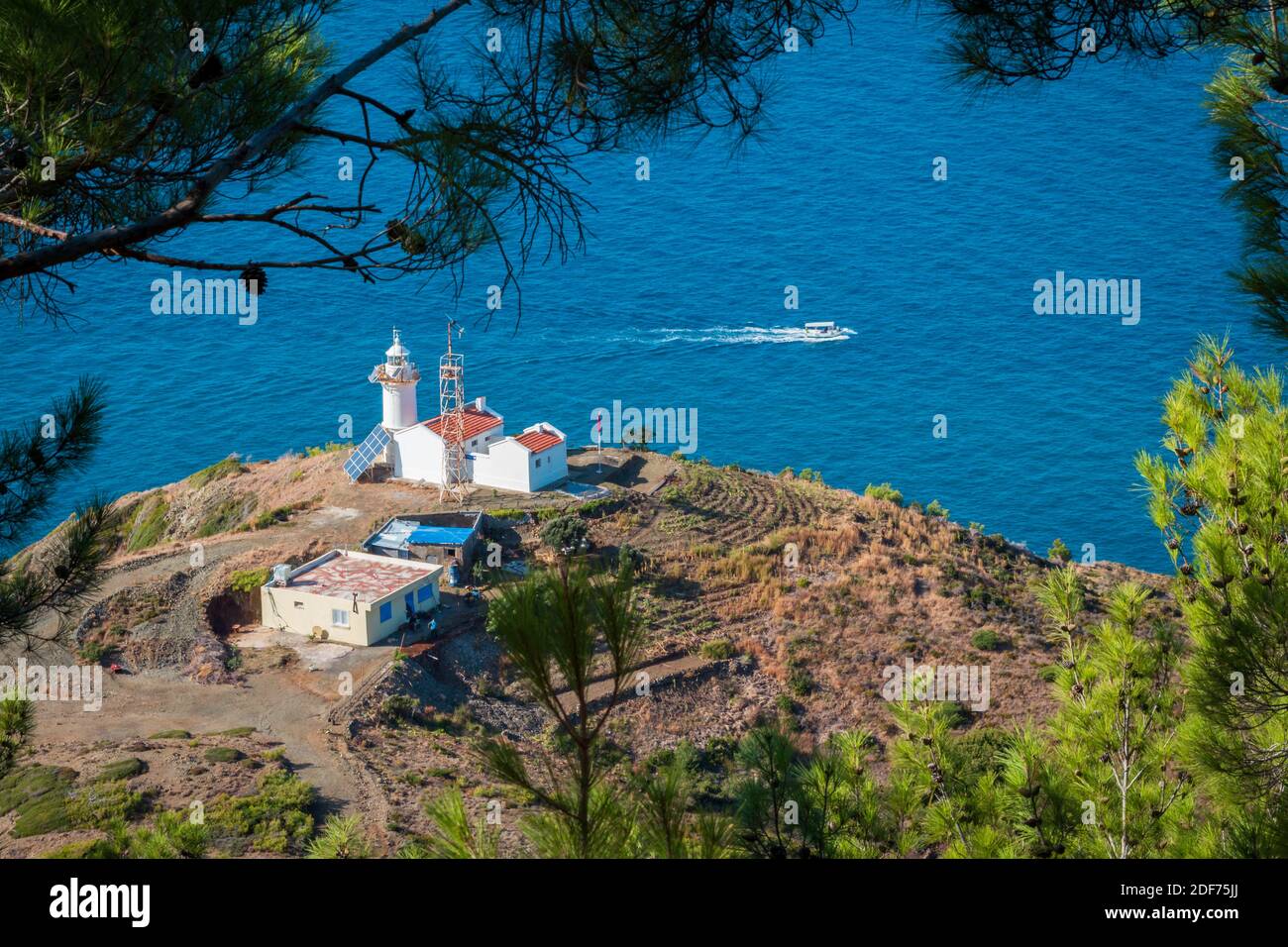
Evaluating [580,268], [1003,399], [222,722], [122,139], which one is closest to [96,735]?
[222,722]

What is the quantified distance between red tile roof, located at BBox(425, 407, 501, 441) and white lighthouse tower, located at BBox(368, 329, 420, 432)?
728 millimetres

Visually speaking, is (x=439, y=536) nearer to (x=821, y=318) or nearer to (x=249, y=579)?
(x=249, y=579)

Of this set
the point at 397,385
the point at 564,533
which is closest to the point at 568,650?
the point at 564,533

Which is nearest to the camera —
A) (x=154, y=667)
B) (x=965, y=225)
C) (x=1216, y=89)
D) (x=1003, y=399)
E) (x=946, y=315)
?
(x=1216, y=89)

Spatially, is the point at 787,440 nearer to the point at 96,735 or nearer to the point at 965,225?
the point at 965,225

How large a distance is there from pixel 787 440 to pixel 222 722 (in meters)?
40.9

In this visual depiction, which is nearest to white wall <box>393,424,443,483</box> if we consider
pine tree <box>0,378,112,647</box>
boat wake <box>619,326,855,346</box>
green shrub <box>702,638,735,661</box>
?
green shrub <box>702,638,735,661</box>

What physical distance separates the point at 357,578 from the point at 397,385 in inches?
335

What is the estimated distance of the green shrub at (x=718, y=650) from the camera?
3709cm

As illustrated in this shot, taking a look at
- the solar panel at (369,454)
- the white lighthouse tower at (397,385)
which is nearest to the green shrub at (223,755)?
the white lighthouse tower at (397,385)

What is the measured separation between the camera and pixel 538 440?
4269 centimetres

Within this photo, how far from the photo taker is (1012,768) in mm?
9844

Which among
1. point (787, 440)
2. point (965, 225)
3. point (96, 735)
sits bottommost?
point (96, 735)

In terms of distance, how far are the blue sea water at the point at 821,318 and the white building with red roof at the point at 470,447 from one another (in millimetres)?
20178
